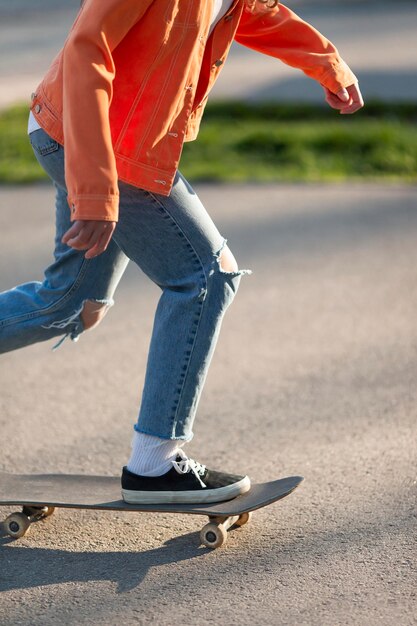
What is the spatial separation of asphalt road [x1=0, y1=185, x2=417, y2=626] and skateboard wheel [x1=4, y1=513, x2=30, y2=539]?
1.1 inches

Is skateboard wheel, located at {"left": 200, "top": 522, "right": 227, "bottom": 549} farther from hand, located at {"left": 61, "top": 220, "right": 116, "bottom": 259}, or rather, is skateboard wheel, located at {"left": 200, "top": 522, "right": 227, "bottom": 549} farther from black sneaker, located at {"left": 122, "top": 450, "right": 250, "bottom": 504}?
hand, located at {"left": 61, "top": 220, "right": 116, "bottom": 259}

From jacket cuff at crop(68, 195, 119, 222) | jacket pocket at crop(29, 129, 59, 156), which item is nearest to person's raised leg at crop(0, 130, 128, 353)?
jacket pocket at crop(29, 129, 59, 156)

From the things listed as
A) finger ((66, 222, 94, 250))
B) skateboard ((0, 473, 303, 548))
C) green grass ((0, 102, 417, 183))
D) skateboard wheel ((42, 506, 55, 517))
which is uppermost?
finger ((66, 222, 94, 250))

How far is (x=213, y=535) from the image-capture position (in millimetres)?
2715

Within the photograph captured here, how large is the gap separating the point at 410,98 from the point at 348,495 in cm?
678

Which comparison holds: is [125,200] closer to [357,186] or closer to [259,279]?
[259,279]

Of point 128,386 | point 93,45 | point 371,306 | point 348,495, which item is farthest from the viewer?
point 371,306

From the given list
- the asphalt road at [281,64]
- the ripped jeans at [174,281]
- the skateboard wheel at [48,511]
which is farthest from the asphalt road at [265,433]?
the asphalt road at [281,64]

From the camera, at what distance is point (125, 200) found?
2.59 m

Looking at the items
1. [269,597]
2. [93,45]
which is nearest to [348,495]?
[269,597]

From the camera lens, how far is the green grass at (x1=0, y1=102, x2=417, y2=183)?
7.11m

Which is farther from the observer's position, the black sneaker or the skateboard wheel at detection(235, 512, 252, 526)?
the skateboard wheel at detection(235, 512, 252, 526)

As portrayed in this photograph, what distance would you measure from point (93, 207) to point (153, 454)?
0.71 m

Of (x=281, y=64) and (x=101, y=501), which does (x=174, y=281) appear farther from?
(x=281, y=64)
